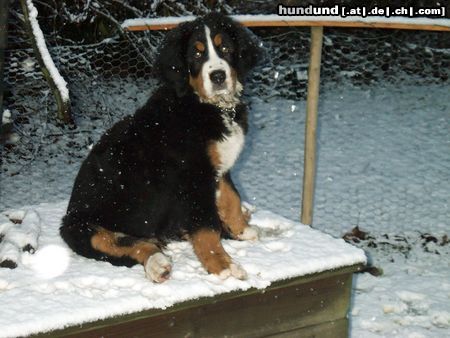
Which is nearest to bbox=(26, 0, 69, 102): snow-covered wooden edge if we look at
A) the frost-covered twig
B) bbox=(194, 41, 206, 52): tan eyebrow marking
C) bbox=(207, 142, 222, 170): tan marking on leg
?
the frost-covered twig

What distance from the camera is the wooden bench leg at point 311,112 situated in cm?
407

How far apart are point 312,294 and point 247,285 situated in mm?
413

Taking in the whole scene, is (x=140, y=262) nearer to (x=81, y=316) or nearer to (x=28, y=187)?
(x=81, y=316)

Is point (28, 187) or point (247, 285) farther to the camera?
point (28, 187)

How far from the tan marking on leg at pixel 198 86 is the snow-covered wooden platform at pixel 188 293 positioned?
742 mm

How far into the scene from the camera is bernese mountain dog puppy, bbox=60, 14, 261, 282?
2.81 meters

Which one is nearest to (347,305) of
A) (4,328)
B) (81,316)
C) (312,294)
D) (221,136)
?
(312,294)

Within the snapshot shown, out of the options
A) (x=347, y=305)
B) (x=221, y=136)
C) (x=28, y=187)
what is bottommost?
(x=28, y=187)

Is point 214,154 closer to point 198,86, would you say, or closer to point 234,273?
point 198,86

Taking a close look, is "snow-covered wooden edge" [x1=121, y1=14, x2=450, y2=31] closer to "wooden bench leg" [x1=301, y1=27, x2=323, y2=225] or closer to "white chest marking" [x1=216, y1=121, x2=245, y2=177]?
"wooden bench leg" [x1=301, y1=27, x2=323, y2=225]

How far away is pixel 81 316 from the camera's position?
92.3 inches

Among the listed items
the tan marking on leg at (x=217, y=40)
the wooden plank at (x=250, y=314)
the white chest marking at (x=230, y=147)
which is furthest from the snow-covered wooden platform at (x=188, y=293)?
the tan marking on leg at (x=217, y=40)

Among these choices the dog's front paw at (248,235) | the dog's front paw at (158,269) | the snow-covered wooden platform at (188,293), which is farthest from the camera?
the dog's front paw at (248,235)

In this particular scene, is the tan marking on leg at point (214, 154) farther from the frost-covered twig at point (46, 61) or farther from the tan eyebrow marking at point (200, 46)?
the frost-covered twig at point (46, 61)
